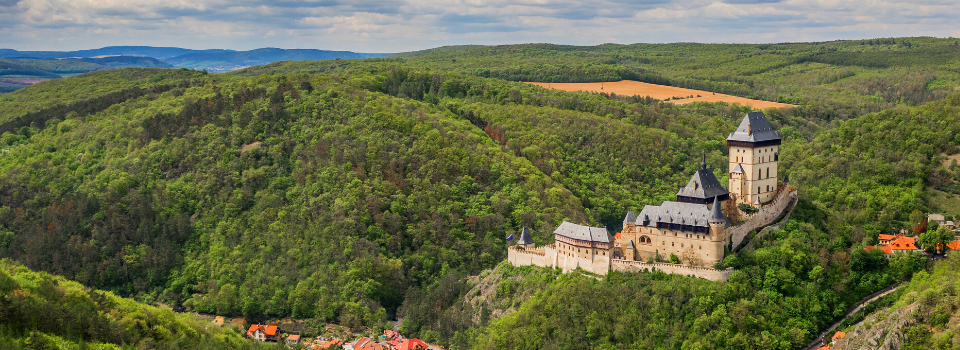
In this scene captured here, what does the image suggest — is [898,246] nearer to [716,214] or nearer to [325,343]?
[716,214]

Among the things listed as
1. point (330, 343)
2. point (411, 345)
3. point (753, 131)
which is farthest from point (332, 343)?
point (753, 131)

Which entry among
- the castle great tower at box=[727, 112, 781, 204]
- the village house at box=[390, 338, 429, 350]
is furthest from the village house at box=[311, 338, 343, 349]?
the castle great tower at box=[727, 112, 781, 204]

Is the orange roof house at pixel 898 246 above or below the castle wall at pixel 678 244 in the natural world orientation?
below

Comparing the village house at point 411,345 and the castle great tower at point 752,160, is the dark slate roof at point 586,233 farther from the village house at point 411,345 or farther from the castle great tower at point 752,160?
the village house at point 411,345

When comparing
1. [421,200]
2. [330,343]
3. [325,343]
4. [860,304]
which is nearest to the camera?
[860,304]

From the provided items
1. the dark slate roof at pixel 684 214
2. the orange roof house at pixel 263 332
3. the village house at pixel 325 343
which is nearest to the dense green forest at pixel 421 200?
the dark slate roof at pixel 684 214

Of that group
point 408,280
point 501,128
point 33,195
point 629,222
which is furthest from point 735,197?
point 33,195
